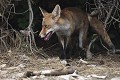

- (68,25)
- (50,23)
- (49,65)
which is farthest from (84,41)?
(49,65)

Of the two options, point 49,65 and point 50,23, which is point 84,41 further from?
point 49,65

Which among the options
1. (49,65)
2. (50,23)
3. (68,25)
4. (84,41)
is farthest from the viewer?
(84,41)

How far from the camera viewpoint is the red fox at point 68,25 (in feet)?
28.2

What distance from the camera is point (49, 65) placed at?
318 inches

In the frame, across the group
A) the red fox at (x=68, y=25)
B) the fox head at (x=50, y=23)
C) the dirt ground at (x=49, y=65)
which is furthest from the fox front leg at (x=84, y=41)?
the fox head at (x=50, y=23)

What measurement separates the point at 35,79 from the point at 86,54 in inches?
111

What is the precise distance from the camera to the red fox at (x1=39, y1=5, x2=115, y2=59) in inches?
339

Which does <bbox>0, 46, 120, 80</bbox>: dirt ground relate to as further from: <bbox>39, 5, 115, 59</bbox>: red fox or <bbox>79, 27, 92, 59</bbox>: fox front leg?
<bbox>39, 5, 115, 59</bbox>: red fox

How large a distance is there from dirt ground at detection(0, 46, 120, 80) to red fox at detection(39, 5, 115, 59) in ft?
1.55

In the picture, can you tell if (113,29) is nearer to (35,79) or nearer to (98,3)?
(98,3)

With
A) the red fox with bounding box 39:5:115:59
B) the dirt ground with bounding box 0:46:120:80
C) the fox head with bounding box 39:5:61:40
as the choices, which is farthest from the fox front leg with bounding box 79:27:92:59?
the fox head with bounding box 39:5:61:40

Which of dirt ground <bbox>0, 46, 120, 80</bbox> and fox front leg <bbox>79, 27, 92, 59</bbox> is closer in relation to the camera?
dirt ground <bbox>0, 46, 120, 80</bbox>

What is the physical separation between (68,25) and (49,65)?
128 centimetres

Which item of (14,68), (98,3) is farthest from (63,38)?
(14,68)
